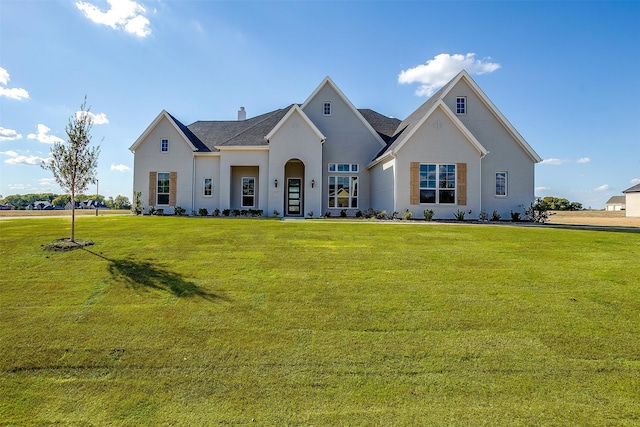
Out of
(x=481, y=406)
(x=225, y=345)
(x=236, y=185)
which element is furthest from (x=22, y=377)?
(x=236, y=185)

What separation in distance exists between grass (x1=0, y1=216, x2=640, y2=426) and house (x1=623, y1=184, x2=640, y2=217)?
42.1 meters

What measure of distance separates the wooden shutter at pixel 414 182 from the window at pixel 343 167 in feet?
17.5

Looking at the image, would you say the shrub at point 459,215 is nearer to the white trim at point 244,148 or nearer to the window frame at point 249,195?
the white trim at point 244,148

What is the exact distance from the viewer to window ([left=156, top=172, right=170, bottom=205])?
22.9 metres

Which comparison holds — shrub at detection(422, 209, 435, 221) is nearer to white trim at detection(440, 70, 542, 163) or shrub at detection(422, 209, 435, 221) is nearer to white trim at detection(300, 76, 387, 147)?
white trim at detection(300, 76, 387, 147)

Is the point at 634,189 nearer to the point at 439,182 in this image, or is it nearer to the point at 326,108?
the point at 439,182

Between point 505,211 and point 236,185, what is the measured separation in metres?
16.6

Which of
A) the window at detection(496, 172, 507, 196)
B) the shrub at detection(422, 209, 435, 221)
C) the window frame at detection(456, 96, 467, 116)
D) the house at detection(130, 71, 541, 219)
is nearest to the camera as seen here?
the shrub at detection(422, 209, 435, 221)

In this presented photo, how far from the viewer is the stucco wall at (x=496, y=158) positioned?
20.3 metres

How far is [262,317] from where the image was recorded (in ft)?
18.0

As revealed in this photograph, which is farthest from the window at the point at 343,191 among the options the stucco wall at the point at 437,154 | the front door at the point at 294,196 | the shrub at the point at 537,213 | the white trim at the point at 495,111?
the shrub at the point at 537,213

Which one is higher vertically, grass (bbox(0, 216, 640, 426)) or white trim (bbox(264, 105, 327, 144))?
white trim (bbox(264, 105, 327, 144))

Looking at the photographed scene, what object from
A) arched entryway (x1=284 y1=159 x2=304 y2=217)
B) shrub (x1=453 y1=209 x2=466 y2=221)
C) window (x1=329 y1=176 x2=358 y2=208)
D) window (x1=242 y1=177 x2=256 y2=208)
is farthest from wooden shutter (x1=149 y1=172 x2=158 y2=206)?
shrub (x1=453 y1=209 x2=466 y2=221)

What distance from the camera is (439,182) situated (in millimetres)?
18562
